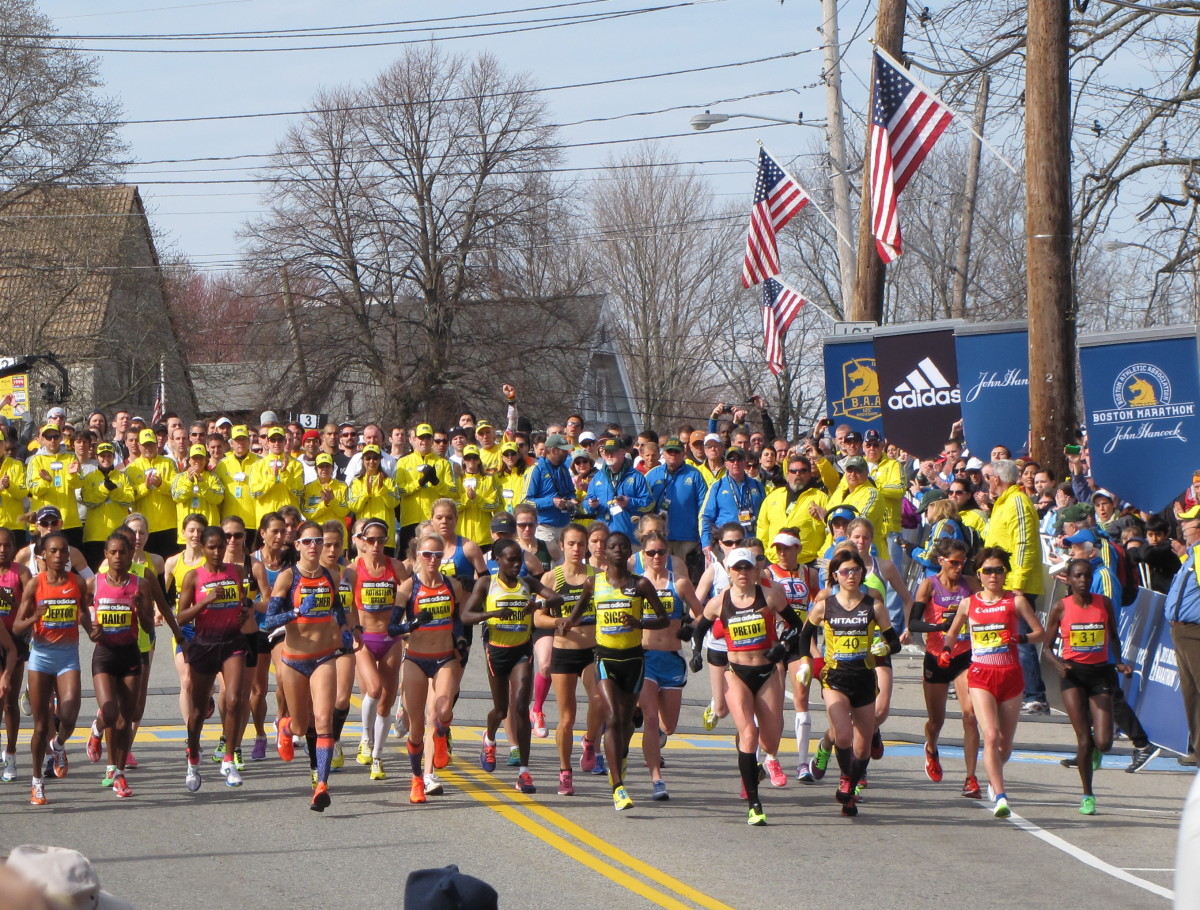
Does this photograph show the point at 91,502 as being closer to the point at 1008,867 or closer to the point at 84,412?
the point at 1008,867

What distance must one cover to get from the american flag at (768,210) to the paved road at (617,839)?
471 inches

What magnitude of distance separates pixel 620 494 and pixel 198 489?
4511 millimetres

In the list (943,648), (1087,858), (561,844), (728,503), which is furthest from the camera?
(728,503)

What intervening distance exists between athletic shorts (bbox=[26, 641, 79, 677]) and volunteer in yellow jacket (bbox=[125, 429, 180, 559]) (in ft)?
19.1

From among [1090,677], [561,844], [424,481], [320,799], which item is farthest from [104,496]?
[1090,677]

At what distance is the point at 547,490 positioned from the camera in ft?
55.9

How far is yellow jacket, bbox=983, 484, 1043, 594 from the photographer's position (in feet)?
45.5

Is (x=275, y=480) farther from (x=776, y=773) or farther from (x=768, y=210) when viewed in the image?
(x=768, y=210)

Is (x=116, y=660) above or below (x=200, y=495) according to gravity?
below

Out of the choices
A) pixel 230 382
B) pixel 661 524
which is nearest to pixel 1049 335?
pixel 661 524

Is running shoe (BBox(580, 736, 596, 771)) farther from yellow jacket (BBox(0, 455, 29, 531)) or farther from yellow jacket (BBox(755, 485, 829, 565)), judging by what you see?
yellow jacket (BBox(0, 455, 29, 531))

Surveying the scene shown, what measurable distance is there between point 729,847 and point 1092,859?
7.18 ft

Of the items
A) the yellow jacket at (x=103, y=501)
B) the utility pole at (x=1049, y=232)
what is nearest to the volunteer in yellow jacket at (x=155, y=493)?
the yellow jacket at (x=103, y=501)

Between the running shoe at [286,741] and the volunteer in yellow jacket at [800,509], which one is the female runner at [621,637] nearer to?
the running shoe at [286,741]
